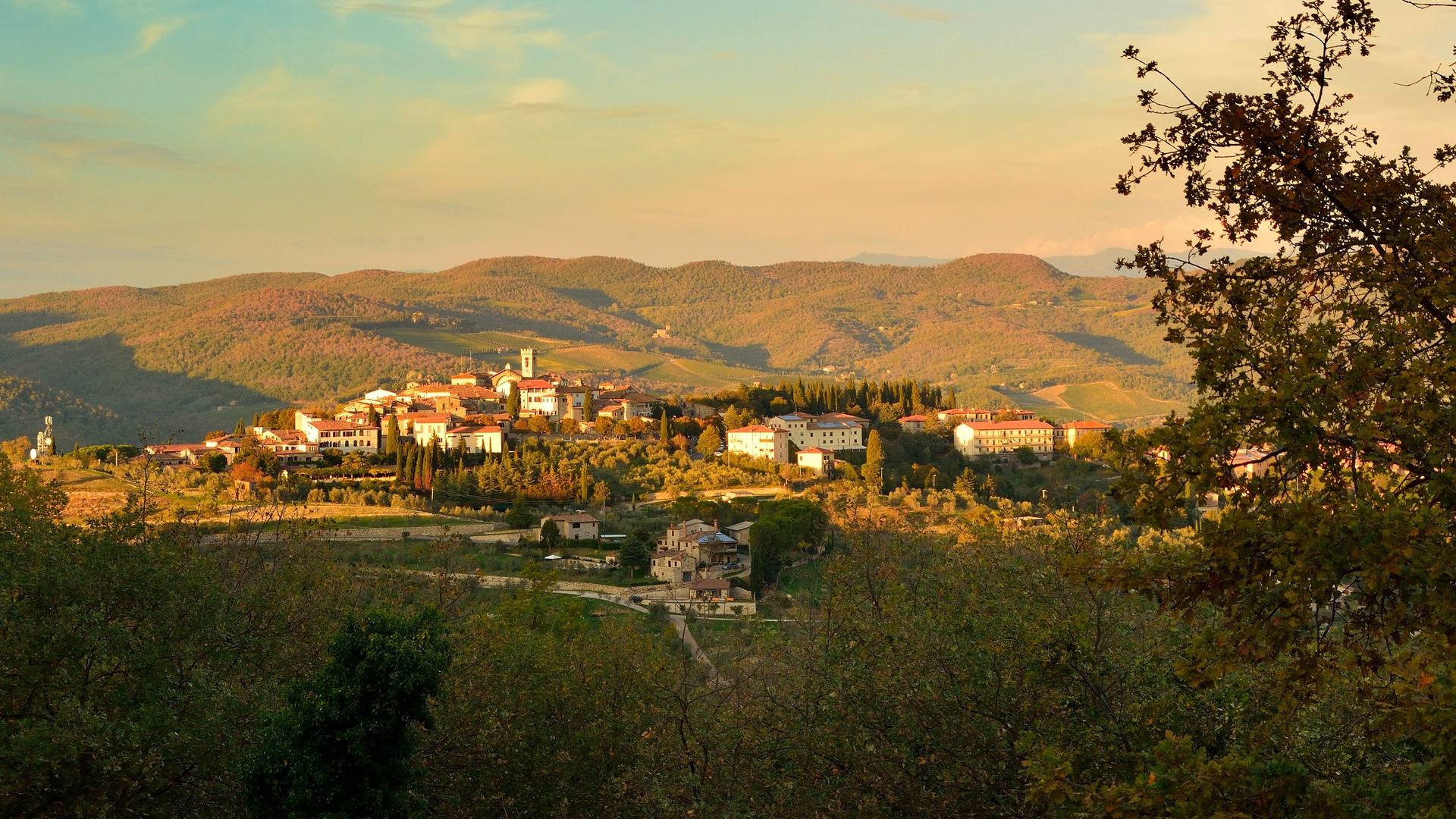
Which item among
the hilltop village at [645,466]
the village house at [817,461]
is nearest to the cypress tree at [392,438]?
the hilltop village at [645,466]

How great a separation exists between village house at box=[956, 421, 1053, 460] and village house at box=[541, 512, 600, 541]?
3649 centimetres

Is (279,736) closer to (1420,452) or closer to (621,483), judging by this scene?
(1420,452)

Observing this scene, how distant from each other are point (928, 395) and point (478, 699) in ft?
278

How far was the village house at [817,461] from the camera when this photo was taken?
240ft

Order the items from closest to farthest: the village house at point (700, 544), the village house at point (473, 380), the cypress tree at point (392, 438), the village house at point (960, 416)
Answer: the village house at point (700, 544) → the cypress tree at point (392, 438) → the village house at point (960, 416) → the village house at point (473, 380)

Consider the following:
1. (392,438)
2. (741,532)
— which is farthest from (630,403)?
(741,532)

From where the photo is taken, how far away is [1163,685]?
36.7 feet

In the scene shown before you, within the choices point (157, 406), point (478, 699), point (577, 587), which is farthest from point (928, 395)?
point (157, 406)

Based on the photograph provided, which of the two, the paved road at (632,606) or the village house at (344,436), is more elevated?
the village house at (344,436)

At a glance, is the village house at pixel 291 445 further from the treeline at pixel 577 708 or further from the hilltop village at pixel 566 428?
the treeline at pixel 577 708

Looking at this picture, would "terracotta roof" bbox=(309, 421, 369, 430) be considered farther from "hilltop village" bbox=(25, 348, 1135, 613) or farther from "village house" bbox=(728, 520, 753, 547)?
"village house" bbox=(728, 520, 753, 547)

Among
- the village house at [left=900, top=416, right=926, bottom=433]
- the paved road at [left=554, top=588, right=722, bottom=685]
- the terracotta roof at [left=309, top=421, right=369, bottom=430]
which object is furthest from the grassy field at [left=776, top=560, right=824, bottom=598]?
the terracotta roof at [left=309, top=421, right=369, bottom=430]

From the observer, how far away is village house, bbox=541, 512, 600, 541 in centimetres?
5450

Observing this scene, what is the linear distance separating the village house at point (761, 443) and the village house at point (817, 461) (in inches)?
46.8
